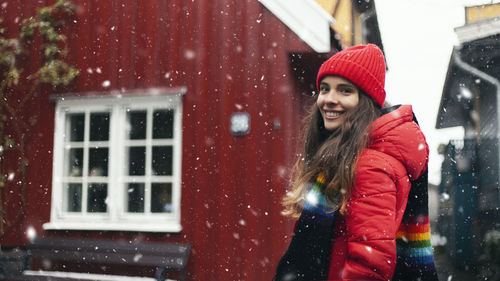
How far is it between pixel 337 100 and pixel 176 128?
4.11 meters

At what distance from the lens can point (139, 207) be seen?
6324mm

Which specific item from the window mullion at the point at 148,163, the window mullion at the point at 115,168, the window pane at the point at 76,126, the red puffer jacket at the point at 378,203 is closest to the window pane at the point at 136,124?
the window mullion at the point at 115,168

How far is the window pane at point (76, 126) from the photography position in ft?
19.9

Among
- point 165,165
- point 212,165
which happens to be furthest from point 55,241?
point 212,165

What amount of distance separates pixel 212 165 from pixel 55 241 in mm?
2041

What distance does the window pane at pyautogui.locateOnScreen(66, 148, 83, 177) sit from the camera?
6055 millimetres

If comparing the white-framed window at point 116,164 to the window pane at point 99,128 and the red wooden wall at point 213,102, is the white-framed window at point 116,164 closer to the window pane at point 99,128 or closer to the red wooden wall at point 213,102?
the window pane at point 99,128

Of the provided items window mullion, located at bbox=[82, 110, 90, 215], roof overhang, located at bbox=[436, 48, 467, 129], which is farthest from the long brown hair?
roof overhang, located at bbox=[436, 48, 467, 129]

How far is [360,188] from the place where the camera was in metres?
1.33

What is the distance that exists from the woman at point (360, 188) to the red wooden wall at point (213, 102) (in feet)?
11.3

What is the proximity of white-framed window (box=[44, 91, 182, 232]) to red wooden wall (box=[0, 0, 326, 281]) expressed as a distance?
119mm

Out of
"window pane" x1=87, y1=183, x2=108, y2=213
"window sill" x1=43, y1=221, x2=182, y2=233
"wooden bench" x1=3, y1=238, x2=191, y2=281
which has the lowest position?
"wooden bench" x1=3, y1=238, x2=191, y2=281

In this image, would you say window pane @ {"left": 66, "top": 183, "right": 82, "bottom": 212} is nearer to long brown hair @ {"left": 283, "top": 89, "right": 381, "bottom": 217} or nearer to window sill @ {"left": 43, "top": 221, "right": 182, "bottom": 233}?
window sill @ {"left": 43, "top": 221, "right": 182, "bottom": 233}

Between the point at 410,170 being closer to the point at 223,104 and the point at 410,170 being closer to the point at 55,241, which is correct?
the point at 223,104
